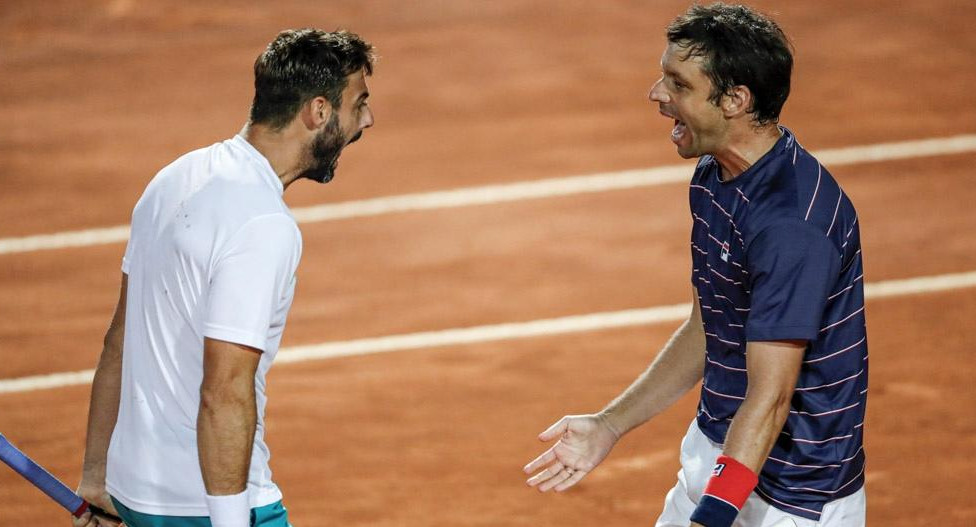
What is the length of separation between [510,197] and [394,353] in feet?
7.49

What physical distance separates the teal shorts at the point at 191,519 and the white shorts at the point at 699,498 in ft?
4.36

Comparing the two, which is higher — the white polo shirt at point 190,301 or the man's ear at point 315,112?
the man's ear at point 315,112

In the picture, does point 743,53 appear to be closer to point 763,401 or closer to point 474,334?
point 763,401

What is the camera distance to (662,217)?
10336 millimetres

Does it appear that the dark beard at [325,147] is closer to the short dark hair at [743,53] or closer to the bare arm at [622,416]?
the short dark hair at [743,53]

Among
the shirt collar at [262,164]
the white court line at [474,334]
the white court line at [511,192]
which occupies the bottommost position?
the white court line at [474,334]

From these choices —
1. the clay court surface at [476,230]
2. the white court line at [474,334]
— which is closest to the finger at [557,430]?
the clay court surface at [476,230]

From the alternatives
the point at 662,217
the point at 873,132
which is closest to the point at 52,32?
the point at 662,217

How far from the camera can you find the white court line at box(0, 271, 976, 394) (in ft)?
28.8

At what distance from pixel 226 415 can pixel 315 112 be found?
94cm

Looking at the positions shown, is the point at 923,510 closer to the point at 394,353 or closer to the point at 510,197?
the point at 394,353

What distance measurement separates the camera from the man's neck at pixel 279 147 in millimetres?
4355

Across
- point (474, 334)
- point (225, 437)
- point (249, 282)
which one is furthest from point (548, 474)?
point (474, 334)

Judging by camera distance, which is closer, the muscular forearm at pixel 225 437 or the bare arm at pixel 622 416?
the muscular forearm at pixel 225 437
